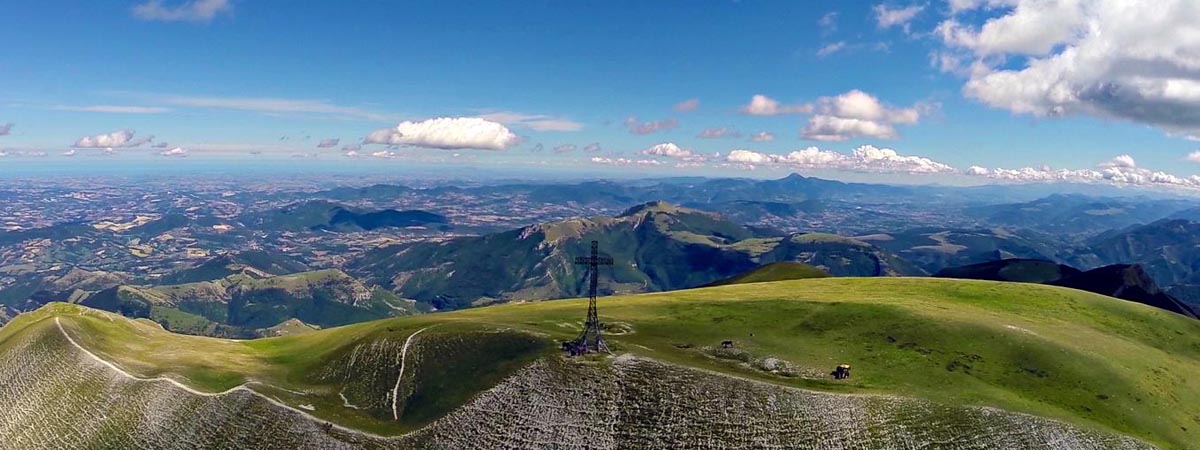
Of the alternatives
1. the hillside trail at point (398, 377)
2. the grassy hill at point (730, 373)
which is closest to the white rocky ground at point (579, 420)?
the grassy hill at point (730, 373)

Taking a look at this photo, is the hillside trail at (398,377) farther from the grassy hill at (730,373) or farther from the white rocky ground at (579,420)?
the white rocky ground at (579,420)

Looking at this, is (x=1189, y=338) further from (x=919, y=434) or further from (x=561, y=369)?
(x=561, y=369)

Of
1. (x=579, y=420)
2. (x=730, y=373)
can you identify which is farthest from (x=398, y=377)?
(x=730, y=373)

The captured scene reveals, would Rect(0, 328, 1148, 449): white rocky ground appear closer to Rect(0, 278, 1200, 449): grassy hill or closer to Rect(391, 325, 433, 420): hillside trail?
Rect(0, 278, 1200, 449): grassy hill

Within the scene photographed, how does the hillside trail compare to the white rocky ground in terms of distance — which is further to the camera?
the hillside trail

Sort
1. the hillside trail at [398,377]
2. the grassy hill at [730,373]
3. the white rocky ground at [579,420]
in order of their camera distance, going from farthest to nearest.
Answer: the hillside trail at [398,377] < the grassy hill at [730,373] < the white rocky ground at [579,420]

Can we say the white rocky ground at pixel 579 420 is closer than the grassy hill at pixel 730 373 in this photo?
Yes

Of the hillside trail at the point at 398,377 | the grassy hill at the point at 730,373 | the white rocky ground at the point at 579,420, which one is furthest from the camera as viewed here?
the hillside trail at the point at 398,377

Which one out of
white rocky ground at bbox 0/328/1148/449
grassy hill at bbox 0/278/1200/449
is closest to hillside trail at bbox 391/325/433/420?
grassy hill at bbox 0/278/1200/449
